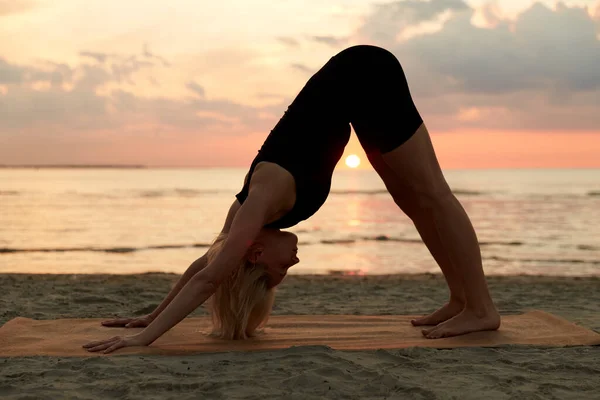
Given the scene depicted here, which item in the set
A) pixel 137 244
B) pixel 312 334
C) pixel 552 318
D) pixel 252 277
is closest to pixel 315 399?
pixel 252 277

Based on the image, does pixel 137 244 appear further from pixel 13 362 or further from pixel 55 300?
pixel 13 362

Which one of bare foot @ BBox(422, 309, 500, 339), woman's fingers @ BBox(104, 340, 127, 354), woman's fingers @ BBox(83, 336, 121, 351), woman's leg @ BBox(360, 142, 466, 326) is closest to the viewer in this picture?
woman's fingers @ BBox(104, 340, 127, 354)

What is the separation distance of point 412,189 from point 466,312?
2.50 ft

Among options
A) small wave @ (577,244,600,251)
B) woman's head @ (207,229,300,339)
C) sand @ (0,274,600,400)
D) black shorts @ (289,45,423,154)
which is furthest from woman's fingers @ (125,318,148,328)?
small wave @ (577,244,600,251)

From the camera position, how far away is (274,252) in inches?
133

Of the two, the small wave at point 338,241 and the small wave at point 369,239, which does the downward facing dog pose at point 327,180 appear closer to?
the small wave at point 338,241

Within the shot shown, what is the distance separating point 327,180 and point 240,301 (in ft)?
2.58

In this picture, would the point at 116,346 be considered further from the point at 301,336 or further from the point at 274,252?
the point at 301,336

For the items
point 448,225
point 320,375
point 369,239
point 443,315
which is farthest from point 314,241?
point 320,375

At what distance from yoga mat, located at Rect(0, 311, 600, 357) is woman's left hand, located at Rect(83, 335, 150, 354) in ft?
0.12

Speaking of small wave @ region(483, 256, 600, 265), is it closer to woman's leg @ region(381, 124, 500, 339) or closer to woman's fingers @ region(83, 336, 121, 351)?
woman's leg @ region(381, 124, 500, 339)

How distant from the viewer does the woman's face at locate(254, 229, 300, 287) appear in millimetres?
3359

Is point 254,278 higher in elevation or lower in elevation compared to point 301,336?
higher

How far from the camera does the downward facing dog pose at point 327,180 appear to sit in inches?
128
